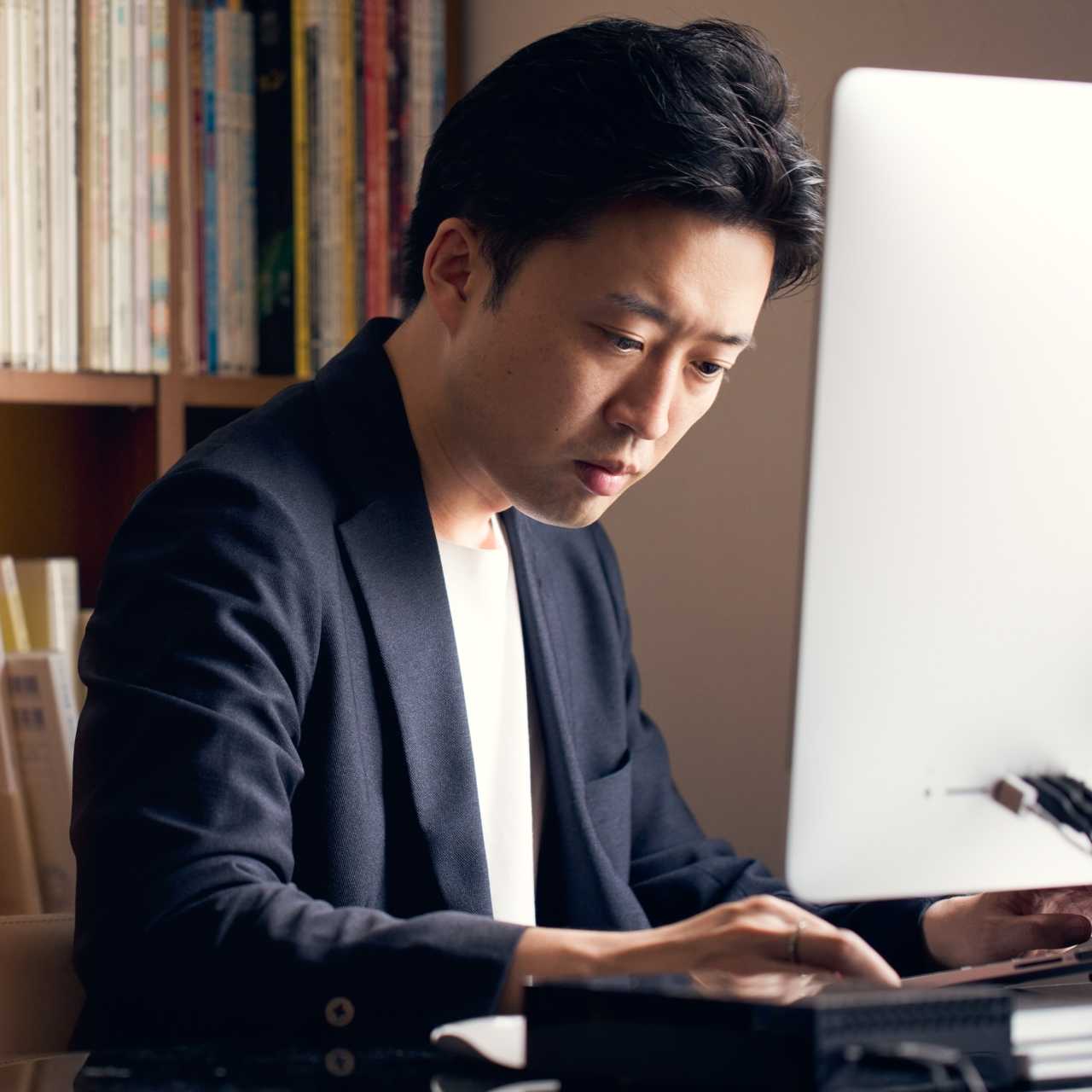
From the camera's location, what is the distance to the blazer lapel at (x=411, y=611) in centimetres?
107

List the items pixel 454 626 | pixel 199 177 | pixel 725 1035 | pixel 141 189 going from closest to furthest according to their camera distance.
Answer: pixel 725 1035
pixel 454 626
pixel 141 189
pixel 199 177

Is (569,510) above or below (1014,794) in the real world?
above

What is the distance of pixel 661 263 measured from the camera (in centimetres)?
100

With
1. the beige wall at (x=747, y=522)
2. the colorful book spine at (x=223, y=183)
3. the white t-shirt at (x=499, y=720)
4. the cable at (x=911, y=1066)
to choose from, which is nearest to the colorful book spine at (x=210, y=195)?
the colorful book spine at (x=223, y=183)

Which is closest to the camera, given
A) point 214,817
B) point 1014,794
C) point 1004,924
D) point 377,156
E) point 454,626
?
point 1014,794

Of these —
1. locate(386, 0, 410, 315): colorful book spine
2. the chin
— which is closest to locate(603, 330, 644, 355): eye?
the chin

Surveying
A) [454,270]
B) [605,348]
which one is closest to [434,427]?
[454,270]

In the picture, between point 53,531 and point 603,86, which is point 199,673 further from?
point 53,531

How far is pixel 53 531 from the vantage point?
198 cm

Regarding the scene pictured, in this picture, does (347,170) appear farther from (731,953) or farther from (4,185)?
(731,953)

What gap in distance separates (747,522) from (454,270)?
0.67 m

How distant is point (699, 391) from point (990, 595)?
41 cm

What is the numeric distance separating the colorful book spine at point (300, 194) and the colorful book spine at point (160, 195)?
0.19 m

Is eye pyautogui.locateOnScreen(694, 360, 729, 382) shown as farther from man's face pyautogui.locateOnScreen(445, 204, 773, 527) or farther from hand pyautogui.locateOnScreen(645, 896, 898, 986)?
hand pyautogui.locateOnScreen(645, 896, 898, 986)
